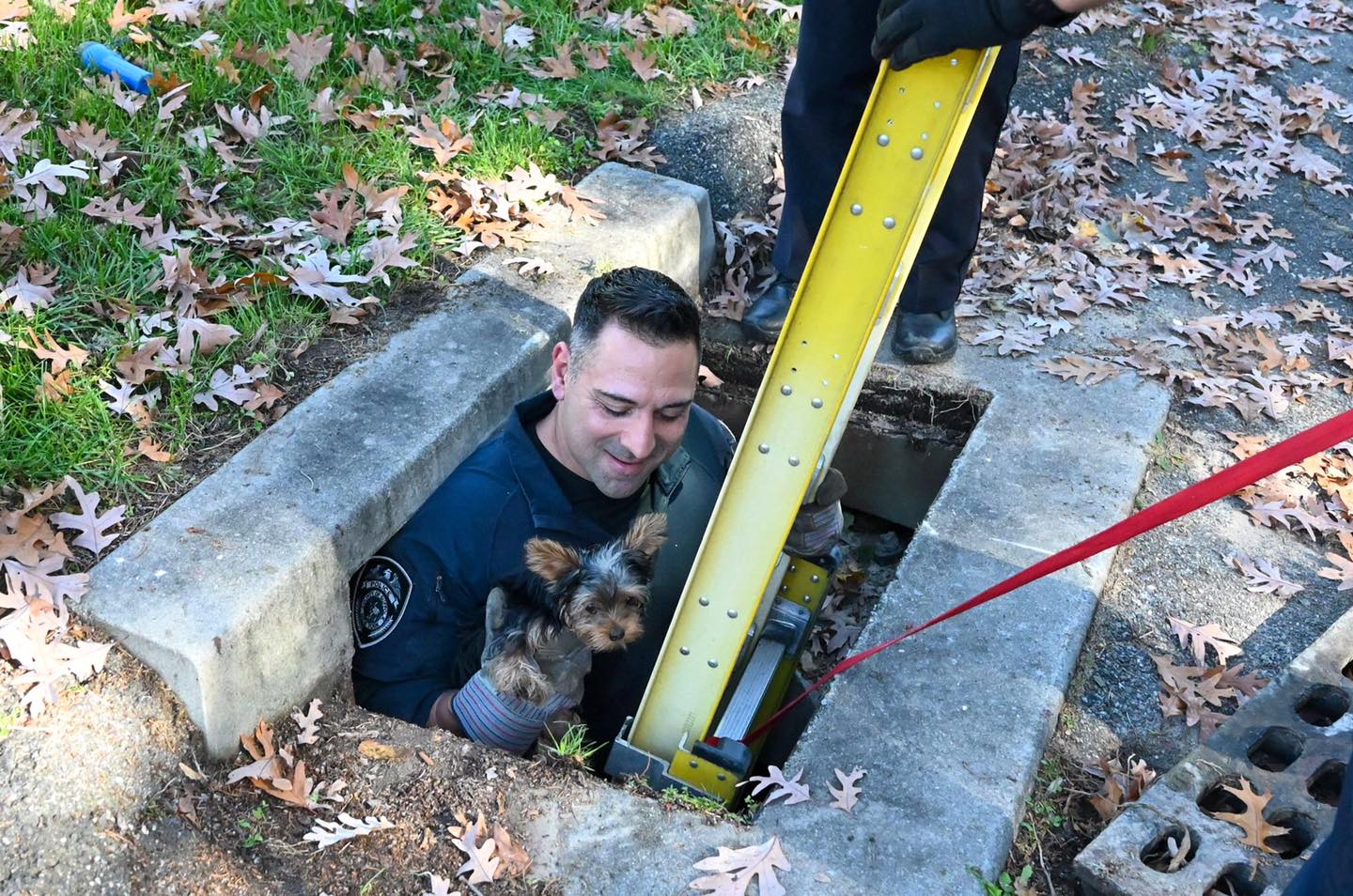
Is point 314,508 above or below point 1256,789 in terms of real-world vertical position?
below

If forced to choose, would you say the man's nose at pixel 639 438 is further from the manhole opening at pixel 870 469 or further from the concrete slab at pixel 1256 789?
the concrete slab at pixel 1256 789

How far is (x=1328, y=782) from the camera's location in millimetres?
3254

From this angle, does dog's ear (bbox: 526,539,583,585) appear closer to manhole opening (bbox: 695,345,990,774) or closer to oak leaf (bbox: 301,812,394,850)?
oak leaf (bbox: 301,812,394,850)

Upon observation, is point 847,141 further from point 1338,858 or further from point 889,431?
point 1338,858

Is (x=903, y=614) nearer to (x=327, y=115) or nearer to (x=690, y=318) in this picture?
(x=690, y=318)

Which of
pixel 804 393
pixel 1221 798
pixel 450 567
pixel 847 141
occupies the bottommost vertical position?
pixel 450 567

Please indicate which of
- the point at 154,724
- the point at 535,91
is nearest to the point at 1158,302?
the point at 535,91

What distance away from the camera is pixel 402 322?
14.7 feet

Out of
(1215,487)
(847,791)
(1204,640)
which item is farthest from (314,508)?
(1204,640)

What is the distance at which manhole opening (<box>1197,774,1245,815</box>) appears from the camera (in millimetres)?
3156

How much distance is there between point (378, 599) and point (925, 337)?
2.52 m

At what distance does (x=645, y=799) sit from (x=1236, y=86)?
654cm

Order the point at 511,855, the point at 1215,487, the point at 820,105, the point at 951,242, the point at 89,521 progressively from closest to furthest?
1. the point at 1215,487
2. the point at 511,855
3. the point at 89,521
4. the point at 820,105
5. the point at 951,242

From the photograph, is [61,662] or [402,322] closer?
[61,662]
